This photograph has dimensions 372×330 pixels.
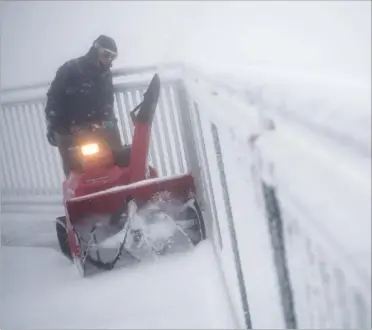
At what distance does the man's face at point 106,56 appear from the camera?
1243mm

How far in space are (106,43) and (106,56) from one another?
0.17ft

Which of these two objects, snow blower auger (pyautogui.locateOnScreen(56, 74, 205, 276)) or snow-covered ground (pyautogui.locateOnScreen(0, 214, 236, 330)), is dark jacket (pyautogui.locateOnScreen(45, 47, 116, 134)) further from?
snow-covered ground (pyautogui.locateOnScreen(0, 214, 236, 330))

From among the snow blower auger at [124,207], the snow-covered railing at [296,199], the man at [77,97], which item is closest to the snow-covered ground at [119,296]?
the snow blower auger at [124,207]

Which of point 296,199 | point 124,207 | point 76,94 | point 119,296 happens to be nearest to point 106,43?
point 76,94

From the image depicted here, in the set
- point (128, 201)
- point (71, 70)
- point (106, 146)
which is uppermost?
point (71, 70)

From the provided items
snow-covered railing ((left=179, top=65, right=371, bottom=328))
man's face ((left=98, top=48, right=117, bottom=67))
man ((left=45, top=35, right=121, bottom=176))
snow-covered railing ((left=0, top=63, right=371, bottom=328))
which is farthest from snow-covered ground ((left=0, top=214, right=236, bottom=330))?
man's face ((left=98, top=48, right=117, bottom=67))

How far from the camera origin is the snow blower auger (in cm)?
113

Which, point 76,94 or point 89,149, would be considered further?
point 76,94

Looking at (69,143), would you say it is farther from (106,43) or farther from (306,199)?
(306,199)

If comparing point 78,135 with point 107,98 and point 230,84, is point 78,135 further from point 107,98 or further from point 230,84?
point 230,84

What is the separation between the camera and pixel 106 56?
4.16 feet

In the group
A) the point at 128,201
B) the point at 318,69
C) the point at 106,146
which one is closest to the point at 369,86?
the point at 318,69

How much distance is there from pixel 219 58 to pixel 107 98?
32.9 inches

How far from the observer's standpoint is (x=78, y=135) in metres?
1.26
